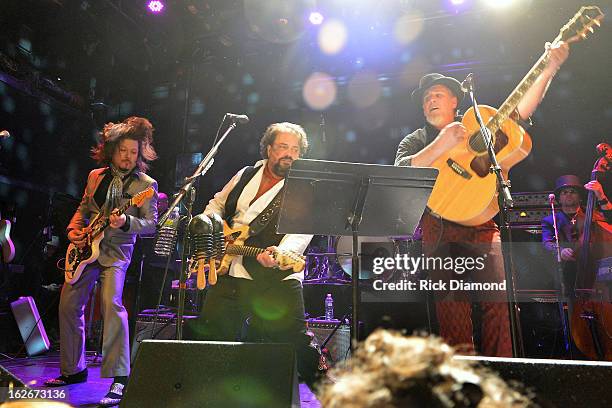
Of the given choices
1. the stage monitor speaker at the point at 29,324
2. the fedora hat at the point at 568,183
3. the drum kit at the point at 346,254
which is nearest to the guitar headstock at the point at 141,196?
the drum kit at the point at 346,254

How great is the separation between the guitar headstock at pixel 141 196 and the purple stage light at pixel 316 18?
4427 mm

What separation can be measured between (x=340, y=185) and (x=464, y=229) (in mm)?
1462

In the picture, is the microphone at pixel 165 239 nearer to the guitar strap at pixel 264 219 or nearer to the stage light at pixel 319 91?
the guitar strap at pixel 264 219

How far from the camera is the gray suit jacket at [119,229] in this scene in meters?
4.30

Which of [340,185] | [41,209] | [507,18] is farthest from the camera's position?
[41,209]

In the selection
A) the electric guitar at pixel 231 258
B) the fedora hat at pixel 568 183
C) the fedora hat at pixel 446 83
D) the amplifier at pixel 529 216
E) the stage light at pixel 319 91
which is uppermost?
the stage light at pixel 319 91

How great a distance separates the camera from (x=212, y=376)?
218cm

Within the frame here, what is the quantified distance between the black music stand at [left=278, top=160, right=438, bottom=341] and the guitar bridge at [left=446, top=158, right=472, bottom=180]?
3.88ft

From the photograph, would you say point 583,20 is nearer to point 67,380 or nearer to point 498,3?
point 498,3

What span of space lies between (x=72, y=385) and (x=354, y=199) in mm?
3151

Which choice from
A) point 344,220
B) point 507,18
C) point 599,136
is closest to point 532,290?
point 599,136

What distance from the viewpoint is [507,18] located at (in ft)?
24.3

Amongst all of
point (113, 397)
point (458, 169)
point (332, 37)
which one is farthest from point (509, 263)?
point (332, 37)

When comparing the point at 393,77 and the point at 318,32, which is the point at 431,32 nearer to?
the point at 393,77
